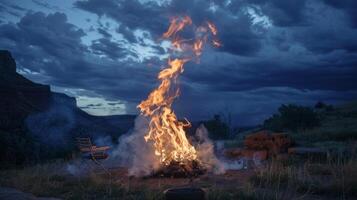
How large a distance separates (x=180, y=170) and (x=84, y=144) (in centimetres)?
279

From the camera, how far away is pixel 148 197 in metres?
7.69

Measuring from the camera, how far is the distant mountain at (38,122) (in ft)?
55.7

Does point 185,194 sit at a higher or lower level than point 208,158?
lower

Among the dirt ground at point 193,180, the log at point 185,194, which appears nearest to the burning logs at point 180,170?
the dirt ground at point 193,180

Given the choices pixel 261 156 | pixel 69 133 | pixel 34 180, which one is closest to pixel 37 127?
pixel 69 133

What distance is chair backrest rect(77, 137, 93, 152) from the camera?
41.3 ft

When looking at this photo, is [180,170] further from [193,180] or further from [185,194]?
[185,194]

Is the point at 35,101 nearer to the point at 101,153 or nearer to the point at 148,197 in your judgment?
the point at 101,153

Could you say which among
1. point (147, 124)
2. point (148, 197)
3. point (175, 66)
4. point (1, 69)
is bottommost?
point (148, 197)

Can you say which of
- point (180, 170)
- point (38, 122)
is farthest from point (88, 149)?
point (38, 122)

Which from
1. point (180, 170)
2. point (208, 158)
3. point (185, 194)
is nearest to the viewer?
point (185, 194)

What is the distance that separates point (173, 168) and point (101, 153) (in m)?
2.80

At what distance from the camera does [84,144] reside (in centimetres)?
1279

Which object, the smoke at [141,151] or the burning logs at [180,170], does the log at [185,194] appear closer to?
the burning logs at [180,170]
